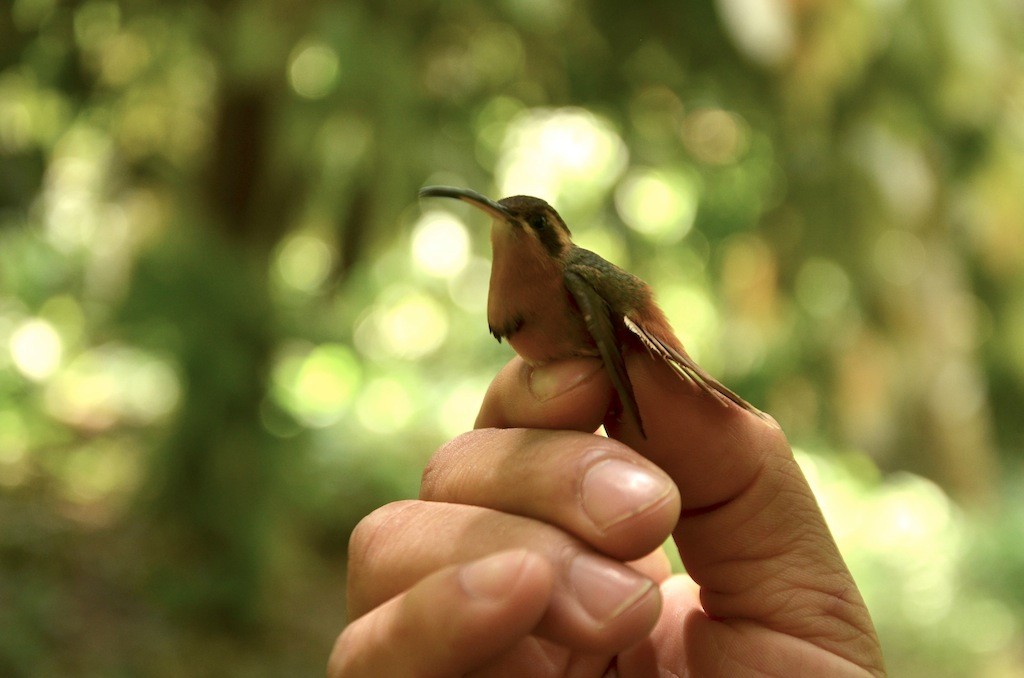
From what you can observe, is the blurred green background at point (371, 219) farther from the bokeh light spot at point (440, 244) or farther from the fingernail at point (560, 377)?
the fingernail at point (560, 377)

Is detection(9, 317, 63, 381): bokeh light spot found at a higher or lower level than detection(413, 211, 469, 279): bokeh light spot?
lower

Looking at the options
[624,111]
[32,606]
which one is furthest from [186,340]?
[624,111]

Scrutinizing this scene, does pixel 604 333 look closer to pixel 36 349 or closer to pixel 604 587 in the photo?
pixel 604 587

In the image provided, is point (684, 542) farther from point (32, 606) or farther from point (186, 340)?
point (32, 606)

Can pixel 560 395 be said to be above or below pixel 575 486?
above

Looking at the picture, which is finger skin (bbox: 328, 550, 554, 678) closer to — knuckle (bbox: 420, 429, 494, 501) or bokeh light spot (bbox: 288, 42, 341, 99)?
knuckle (bbox: 420, 429, 494, 501)

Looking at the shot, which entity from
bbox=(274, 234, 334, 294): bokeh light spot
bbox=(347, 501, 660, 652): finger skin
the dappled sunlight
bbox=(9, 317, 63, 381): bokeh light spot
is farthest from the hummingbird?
→ bbox=(9, 317, 63, 381): bokeh light spot

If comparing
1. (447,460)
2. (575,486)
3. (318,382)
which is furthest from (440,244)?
(575,486)

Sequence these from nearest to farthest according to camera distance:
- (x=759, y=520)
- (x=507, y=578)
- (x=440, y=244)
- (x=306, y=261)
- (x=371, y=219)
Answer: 1. (x=507, y=578)
2. (x=759, y=520)
3. (x=371, y=219)
4. (x=306, y=261)
5. (x=440, y=244)
